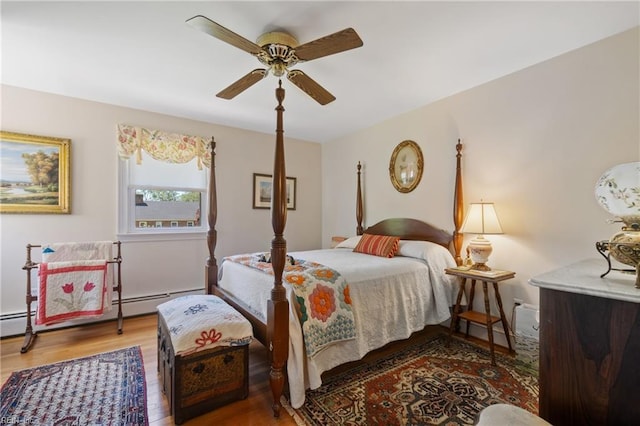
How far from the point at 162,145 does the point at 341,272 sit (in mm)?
2848

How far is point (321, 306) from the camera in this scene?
1.97 m

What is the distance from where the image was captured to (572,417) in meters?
1.01

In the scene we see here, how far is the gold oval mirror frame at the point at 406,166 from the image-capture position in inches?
137

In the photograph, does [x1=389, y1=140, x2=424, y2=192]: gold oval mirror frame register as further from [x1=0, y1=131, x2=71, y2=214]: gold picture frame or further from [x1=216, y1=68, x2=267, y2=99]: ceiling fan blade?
[x1=0, y1=131, x2=71, y2=214]: gold picture frame

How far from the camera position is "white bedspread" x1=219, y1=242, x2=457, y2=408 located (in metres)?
1.85

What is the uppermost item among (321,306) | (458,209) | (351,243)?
(458,209)

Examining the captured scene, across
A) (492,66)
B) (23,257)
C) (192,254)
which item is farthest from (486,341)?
(23,257)

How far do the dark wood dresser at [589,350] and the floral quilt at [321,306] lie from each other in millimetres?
1163

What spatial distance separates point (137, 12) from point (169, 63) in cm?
62

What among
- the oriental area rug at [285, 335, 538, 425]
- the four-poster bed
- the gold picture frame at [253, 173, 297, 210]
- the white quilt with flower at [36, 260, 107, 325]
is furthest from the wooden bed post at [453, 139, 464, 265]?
the white quilt with flower at [36, 260, 107, 325]

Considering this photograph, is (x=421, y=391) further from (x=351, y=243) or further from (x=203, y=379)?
(x=351, y=243)

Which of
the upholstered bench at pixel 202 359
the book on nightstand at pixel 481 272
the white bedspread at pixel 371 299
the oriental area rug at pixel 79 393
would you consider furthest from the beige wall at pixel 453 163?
the upholstered bench at pixel 202 359

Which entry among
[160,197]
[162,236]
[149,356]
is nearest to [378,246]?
[149,356]

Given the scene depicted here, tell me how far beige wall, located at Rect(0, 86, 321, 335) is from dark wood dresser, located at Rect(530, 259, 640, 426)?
3.77 m
